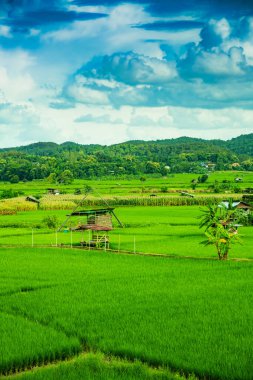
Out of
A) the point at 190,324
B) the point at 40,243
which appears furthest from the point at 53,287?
the point at 40,243

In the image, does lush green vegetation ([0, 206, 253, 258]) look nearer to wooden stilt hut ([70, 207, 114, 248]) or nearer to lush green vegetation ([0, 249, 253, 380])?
wooden stilt hut ([70, 207, 114, 248])

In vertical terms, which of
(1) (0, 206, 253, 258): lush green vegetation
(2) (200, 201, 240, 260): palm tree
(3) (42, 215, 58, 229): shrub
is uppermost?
(2) (200, 201, 240, 260): palm tree

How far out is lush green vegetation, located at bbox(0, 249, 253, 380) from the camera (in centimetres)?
1026

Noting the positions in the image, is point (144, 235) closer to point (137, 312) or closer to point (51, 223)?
point (51, 223)

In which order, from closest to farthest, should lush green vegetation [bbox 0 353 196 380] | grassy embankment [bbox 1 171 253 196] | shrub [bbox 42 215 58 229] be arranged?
lush green vegetation [bbox 0 353 196 380] → shrub [bbox 42 215 58 229] → grassy embankment [bbox 1 171 253 196]

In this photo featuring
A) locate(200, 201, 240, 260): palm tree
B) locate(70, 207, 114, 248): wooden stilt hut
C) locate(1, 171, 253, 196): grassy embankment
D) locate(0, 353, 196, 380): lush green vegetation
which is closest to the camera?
locate(0, 353, 196, 380): lush green vegetation

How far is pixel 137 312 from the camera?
13.5m

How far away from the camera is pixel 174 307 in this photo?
14094 millimetres

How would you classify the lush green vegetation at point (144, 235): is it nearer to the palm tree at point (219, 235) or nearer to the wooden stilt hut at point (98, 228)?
the wooden stilt hut at point (98, 228)

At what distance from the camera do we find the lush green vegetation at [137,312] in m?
10.3

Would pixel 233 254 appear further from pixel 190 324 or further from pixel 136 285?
pixel 190 324

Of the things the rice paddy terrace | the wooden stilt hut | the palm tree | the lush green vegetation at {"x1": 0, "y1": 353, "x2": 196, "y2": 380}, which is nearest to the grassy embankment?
the wooden stilt hut

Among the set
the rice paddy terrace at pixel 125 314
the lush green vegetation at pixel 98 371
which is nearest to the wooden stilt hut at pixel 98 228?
the rice paddy terrace at pixel 125 314

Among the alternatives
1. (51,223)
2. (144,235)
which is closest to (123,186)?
(51,223)
